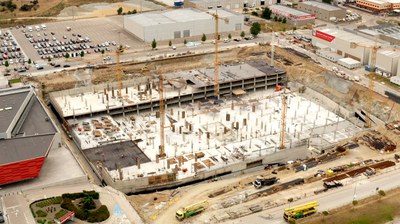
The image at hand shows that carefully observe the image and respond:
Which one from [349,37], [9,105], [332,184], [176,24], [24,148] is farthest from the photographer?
[176,24]

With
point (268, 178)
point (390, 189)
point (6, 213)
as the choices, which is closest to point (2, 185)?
point (6, 213)

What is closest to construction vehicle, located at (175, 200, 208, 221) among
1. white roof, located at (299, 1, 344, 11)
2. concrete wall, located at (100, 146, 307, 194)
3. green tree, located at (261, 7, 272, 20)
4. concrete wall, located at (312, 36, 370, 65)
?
concrete wall, located at (100, 146, 307, 194)

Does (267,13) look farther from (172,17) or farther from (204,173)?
(204,173)

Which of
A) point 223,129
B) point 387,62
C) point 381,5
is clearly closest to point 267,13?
point 381,5

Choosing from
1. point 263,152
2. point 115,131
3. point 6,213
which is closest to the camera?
point 6,213

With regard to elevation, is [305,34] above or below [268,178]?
above

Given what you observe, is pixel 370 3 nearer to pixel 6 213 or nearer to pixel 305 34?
pixel 305 34

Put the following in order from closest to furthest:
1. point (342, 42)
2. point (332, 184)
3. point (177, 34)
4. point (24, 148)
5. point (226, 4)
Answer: point (332, 184), point (24, 148), point (342, 42), point (177, 34), point (226, 4)
